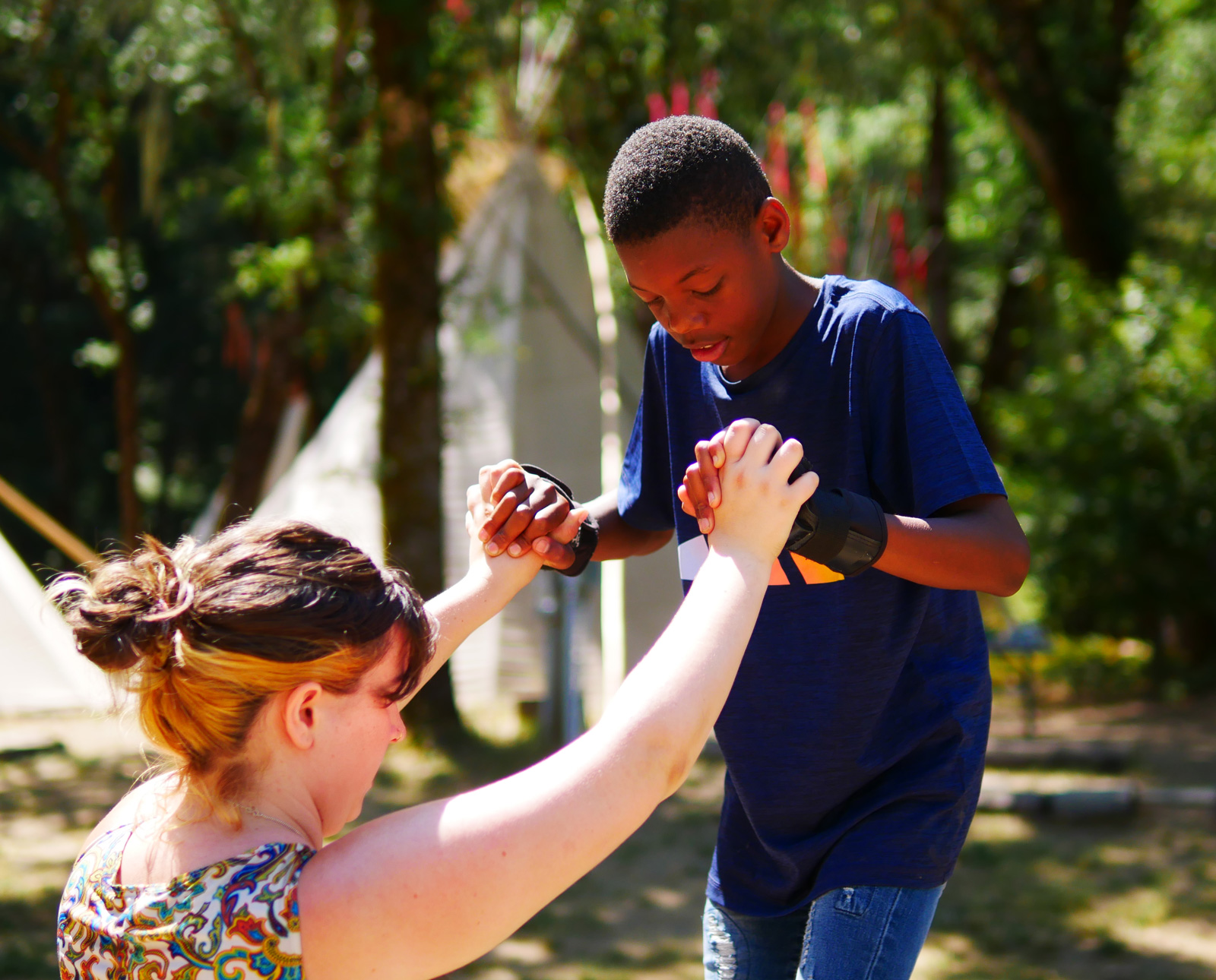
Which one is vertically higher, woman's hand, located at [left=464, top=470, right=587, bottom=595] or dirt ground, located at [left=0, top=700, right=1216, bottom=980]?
woman's hand, located at [left=464, top=470, right=587, bottom=595]

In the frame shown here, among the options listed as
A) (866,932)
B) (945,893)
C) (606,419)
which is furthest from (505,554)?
(606,419)

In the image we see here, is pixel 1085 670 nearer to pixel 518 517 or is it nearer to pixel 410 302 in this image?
pixel 410 302

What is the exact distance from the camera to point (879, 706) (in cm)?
183

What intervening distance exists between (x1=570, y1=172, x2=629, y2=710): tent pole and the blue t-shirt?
213 inches

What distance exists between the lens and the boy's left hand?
4.43 ft

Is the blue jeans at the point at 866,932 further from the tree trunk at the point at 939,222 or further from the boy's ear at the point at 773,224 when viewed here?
the tree trunk at the point at 939,222

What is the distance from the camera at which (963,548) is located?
1.57m

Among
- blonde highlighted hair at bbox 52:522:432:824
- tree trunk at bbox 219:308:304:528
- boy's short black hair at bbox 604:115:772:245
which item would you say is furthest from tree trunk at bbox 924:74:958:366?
blonde highlighted hair at bbox 52:522:432:824

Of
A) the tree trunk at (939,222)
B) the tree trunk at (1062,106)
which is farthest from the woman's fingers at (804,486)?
the tree trunk at (939,222)

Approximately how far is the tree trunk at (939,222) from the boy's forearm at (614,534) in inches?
437

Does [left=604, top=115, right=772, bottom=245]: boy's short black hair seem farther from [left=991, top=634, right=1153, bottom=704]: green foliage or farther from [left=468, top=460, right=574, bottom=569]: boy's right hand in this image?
[left=991, top=634, right=1153, bottom=704]: green foliage

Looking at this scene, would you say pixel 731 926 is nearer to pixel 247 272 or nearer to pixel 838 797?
pixel 838 797

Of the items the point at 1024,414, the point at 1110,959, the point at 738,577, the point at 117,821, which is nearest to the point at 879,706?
the point at 738,577

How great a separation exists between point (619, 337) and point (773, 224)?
784 cm
